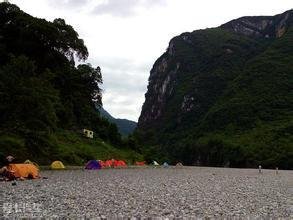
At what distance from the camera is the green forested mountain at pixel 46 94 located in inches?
1807

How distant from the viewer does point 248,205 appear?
2000cm

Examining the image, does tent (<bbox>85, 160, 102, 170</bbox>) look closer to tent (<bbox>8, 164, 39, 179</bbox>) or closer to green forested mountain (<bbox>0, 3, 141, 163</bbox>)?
green forested mountain (<bbox>0, 3, 141, 163</bbox>)

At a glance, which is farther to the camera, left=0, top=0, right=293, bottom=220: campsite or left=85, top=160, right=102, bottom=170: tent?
left=85, top=160, right=102, bottom=170: tent

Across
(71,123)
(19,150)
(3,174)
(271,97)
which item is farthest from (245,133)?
(3,174)

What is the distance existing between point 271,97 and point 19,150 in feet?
524

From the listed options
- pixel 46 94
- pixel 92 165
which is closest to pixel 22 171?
pixel 46 94

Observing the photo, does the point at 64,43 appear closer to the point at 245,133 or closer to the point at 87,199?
the point at 87,199

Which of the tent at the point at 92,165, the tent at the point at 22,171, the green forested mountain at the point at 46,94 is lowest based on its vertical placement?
the tent at the point at 22,171

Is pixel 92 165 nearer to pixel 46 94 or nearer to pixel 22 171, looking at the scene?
pixel 46 94

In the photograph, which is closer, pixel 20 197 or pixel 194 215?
pixel 194 215

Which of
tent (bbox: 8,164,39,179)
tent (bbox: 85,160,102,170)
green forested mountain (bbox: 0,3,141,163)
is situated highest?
green forested mountain (bbox: 0,3,141,163)

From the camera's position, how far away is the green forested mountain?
4591 centimetres

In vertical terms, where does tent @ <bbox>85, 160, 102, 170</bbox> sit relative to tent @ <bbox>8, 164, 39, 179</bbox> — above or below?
above

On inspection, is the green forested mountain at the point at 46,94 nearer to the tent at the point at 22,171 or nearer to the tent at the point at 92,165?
the tent at the point at 92,165
